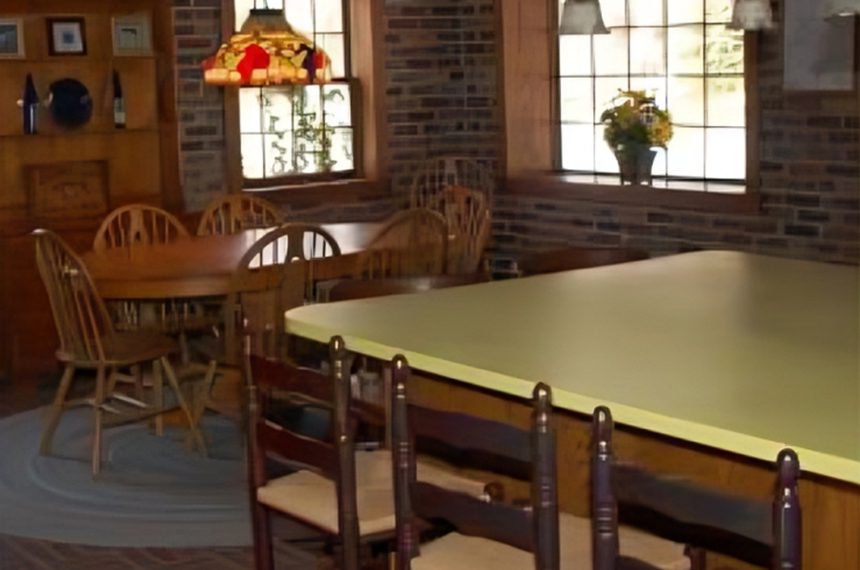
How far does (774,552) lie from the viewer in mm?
1943

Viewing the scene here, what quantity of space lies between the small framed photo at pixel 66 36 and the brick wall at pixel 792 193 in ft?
9.37

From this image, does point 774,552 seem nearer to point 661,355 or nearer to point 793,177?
point 661,355

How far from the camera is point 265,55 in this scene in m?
5.18

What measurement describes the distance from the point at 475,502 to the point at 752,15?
444cm

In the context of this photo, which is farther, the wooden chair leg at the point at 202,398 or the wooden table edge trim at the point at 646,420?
the wooden chair leg at the point at 202,398

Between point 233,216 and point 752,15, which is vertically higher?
point 752,15

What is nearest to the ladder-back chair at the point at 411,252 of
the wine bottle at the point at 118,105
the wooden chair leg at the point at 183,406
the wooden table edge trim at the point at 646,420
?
the wooden chair leg at the point at 183,406

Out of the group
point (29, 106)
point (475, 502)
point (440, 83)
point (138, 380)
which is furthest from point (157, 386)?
point (475, 502)

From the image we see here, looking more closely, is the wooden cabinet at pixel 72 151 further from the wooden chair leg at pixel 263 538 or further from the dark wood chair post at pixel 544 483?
the dark wood chair post at pixel 544 483

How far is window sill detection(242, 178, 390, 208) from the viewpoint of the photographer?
7.50 meters

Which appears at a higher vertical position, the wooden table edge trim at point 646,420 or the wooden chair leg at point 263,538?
the wooden table edge trim at point 646,420

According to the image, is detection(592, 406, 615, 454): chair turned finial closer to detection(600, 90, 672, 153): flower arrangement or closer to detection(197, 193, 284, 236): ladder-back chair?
detection(197, 193, 284, 236): ladder-back chair

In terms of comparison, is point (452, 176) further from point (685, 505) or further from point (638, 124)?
point (685, 505)

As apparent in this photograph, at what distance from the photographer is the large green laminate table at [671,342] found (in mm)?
2262
